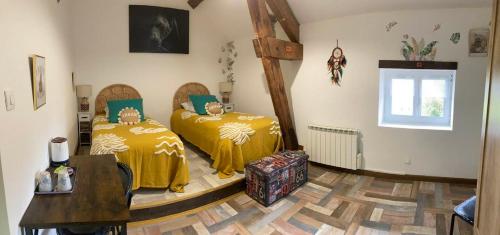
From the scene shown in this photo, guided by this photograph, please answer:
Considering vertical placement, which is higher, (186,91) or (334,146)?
(186,91)

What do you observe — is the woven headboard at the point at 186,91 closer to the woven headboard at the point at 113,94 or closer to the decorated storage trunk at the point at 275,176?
the woven headboard at the point at 113,94

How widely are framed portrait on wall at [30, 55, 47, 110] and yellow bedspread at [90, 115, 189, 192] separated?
A: 34.8 inches

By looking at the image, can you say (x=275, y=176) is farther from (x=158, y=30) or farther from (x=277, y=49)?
(x=158, y=30)

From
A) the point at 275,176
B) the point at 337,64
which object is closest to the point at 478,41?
the point at 337,64

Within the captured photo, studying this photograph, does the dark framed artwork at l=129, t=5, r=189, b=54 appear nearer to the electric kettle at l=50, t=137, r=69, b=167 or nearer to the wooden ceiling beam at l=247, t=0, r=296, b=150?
the wooden ceiling beam at l=247, t=0, r=296, b=150

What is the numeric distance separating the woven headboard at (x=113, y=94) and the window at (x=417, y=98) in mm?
3597

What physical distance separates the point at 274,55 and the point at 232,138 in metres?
1.11

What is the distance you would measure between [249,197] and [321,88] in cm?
176

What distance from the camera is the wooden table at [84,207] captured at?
50.9 inches

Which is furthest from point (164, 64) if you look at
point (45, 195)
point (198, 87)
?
point (45, 195)

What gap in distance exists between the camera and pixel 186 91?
5.12 meters

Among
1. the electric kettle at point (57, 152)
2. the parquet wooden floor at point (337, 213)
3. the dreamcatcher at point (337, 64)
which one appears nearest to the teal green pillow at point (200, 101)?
the parquet wooden floor at point (337, 213)

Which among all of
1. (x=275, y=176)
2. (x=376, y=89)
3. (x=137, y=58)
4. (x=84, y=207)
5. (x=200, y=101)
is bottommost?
(x=275, y=176)

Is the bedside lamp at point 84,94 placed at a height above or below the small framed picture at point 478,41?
→ below
